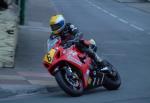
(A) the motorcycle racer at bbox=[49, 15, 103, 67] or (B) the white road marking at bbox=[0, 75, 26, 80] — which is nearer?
(A) the motorcycle racer at bbox=[49, 15, 103, 67]

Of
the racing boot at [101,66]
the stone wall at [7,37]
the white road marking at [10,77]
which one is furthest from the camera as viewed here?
the stone wall at [7,37]

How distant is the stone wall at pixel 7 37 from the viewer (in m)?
14.8

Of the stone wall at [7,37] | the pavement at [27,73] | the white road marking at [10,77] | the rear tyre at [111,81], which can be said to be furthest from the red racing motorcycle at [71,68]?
the stone wall at [7,37]

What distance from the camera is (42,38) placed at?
2273 cm

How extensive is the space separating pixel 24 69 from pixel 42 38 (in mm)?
7660

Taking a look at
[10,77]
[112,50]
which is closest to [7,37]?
[10,77]

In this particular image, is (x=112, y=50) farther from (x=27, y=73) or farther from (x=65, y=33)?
(x=65, y=33)

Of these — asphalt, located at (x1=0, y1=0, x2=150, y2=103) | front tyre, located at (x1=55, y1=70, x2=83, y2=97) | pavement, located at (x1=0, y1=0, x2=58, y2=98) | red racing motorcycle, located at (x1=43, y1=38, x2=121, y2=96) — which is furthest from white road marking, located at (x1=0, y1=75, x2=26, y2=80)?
front tyre, located at (x1=55, y1=70, x2=83, y2=97)

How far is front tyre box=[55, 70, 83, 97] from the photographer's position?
11383 mm

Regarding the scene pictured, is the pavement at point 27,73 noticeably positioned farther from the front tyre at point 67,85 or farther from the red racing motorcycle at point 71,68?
the front tyre at point 67,85

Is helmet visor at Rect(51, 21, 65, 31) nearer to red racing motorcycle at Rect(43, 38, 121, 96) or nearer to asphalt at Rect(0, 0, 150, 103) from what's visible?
red racing motorcycle at Rect(43, 38, 121, 96)

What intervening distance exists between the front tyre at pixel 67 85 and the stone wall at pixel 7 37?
11.4 feet

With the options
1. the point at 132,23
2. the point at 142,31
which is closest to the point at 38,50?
the point at 142,31

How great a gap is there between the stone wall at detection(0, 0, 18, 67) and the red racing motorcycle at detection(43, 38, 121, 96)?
3.09 metres
